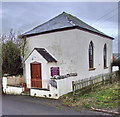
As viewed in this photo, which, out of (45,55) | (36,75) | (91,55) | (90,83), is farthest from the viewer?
(91,55)

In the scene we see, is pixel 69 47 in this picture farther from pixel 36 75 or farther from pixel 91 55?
pixel 36 75

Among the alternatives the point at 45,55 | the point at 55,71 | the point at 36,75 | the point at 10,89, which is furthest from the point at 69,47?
the point at 10,89

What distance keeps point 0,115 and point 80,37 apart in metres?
9.28

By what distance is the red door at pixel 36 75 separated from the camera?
1387 cm

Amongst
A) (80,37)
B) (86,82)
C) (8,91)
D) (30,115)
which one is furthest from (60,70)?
(30,115)

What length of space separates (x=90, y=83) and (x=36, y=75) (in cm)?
518

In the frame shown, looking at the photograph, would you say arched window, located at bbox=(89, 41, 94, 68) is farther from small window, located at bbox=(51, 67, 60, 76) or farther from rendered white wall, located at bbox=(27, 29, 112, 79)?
small window, located at bbox=(51, 67, 60, 76)

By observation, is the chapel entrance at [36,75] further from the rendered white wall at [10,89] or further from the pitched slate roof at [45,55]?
the rendered white wall at [10,89]

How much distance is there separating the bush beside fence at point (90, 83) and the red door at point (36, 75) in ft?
12.6

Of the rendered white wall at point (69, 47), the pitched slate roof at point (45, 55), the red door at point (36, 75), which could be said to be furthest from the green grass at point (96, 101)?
the pitched slate roof at point (45, 55)

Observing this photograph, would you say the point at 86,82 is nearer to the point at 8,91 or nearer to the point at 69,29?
the point at 69,29

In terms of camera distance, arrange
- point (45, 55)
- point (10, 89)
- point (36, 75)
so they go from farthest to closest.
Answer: point (36, 75), point (45, 55), point (10, 89)

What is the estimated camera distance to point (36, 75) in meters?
14.3

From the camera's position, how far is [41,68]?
45.0 ft
